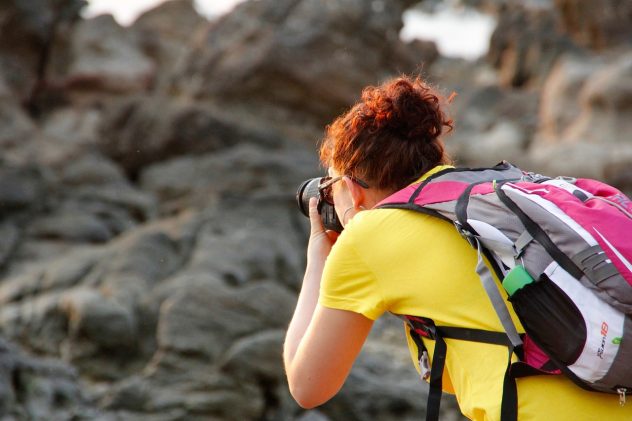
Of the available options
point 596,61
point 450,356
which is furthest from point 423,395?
point 596,61

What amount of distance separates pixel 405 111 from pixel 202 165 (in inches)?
410

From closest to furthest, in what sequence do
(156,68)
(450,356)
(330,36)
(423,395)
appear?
(450,356) → (423,395) → (330,36) → (156,68)

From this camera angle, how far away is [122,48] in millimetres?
21000

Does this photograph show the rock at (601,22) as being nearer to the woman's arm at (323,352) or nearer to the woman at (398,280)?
the woman at (398,280)

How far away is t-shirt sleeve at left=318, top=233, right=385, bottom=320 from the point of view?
214cm

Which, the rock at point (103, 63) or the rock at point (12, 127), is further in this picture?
the rock at point (103, 63)

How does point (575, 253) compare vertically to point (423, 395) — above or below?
above

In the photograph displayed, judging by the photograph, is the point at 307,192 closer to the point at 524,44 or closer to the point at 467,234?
the point at 467,234

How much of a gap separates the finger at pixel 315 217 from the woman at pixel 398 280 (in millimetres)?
158

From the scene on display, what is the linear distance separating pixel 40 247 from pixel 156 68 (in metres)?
10.6

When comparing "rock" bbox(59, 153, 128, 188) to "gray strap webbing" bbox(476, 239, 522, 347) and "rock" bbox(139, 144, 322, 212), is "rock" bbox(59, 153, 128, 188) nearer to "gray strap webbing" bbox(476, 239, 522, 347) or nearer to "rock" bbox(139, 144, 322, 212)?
"rock" bbox(139, 144, 322, 212)

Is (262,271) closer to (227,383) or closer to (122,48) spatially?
(227,383)

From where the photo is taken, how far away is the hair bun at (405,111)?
234cm

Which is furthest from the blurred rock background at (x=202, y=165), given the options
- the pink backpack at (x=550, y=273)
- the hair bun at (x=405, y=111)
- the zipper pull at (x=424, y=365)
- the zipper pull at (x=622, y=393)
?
the zipper pull at (x=622, y=393)
